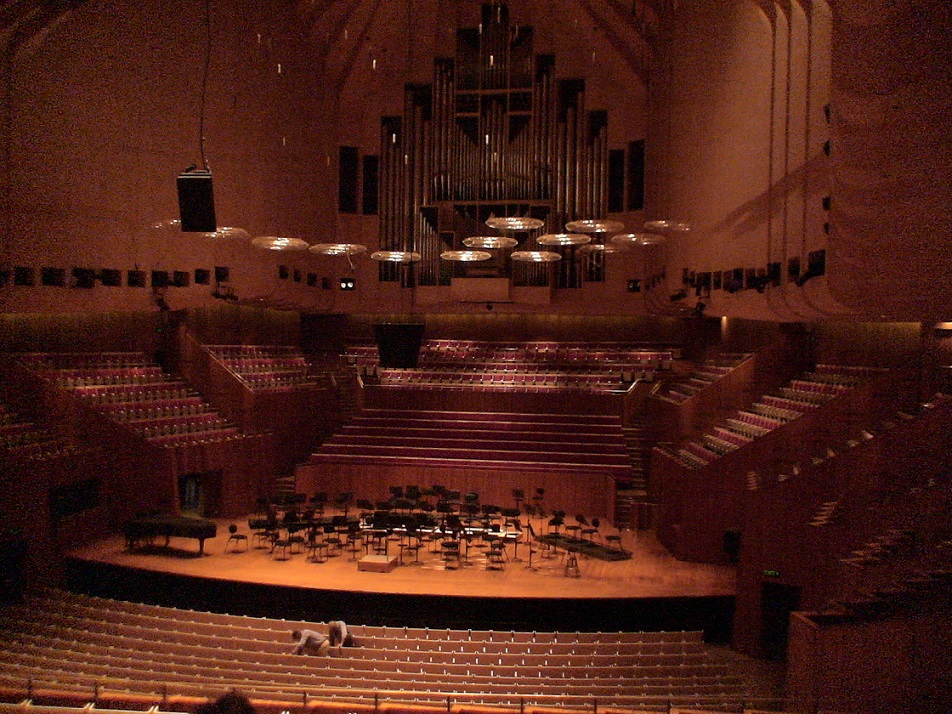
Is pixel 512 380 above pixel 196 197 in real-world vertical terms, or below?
below

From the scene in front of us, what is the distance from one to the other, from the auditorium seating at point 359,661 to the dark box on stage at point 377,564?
1408 millimetres

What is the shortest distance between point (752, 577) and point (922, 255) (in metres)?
3.23

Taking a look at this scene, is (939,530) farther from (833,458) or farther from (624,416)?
(624,416)

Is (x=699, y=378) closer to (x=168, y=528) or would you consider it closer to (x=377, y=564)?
(x=377, y=564)

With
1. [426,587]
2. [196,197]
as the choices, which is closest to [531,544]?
[426,587]

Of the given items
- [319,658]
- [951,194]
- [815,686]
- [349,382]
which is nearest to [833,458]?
[815,686]

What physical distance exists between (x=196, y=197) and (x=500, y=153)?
8.22 metres

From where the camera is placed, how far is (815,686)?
4.93 metres

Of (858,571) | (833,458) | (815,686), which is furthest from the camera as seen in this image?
(833,458)

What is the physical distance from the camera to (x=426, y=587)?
23.6ft

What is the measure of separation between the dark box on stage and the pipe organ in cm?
624

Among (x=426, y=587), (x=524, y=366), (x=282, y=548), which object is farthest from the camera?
(x=524, y=366)

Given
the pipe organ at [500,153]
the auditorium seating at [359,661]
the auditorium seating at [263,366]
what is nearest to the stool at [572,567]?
the auditorium seating at [359,661]

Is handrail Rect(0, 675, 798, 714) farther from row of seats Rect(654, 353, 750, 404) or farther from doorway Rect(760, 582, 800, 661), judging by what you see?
row of seats Rect(654, 353, 750, 404)
